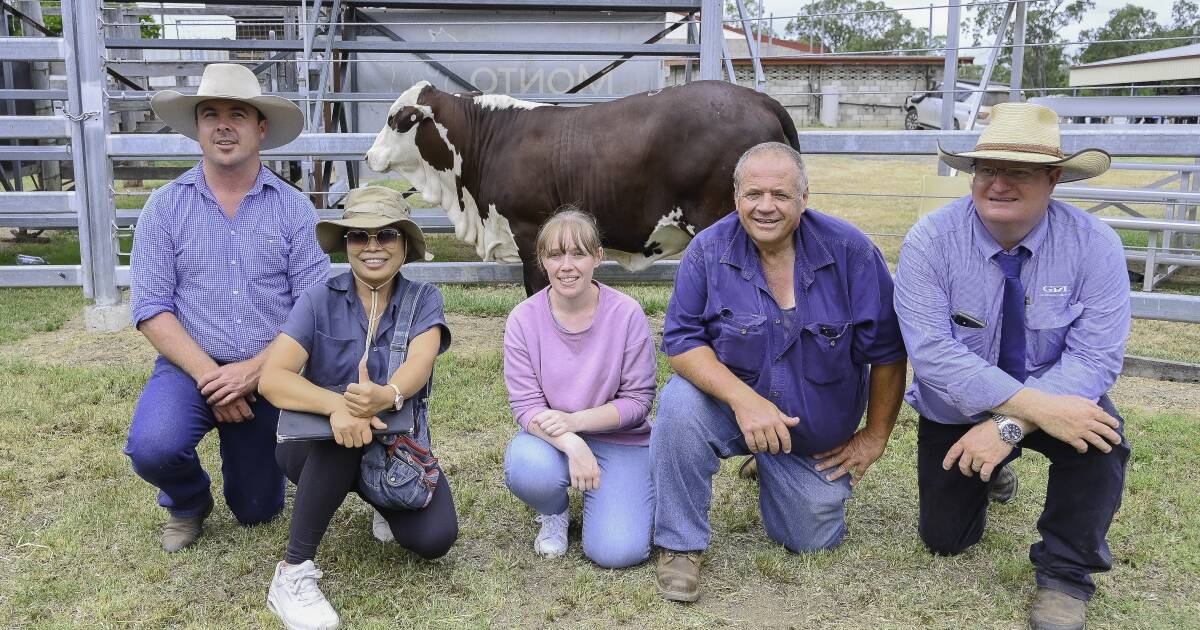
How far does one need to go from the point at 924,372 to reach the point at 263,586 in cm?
212

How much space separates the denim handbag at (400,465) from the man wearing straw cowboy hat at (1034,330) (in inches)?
59.1

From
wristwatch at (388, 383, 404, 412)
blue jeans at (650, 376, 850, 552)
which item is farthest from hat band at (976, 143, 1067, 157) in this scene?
wristwatch at (388, 383, 404, 412)

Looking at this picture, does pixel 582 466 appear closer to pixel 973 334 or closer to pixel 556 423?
pixel 556 423

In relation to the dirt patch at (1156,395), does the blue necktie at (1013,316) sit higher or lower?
higher

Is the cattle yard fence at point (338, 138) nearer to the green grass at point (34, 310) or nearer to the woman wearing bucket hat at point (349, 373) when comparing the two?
the green grass at point (34, 310)

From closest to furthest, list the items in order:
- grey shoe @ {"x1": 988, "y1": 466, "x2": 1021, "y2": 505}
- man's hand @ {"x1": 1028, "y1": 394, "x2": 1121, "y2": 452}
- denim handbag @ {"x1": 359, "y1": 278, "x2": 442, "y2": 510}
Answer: man's hand @ {"x1": 1028, "y1": 394, "x2": 1121, "y2": 452}
denim handbag @ {"x1": 359, "y1": 278, "x2": 442, "y2": 510}
grey shoe @ {"x1": 988, "y1": 466, "x2": 1021, "y2": 505}

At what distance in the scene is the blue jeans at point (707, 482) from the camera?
10.1 feet

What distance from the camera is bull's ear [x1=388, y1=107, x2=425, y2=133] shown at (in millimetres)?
5941

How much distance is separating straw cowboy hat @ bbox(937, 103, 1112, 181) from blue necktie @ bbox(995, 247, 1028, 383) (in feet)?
0.93

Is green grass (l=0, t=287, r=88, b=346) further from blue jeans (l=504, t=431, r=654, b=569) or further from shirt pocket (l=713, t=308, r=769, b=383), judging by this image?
shirt pocket (l=713, t=308, r=769, b=383)

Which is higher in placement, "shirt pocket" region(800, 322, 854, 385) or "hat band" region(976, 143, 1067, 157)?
"hat band" region(976, 143, 1067, 157)

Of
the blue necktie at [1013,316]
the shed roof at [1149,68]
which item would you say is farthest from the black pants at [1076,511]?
the shed roof at [1149,68]

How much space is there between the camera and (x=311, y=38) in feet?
25.9

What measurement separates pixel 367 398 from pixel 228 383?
73 cm
